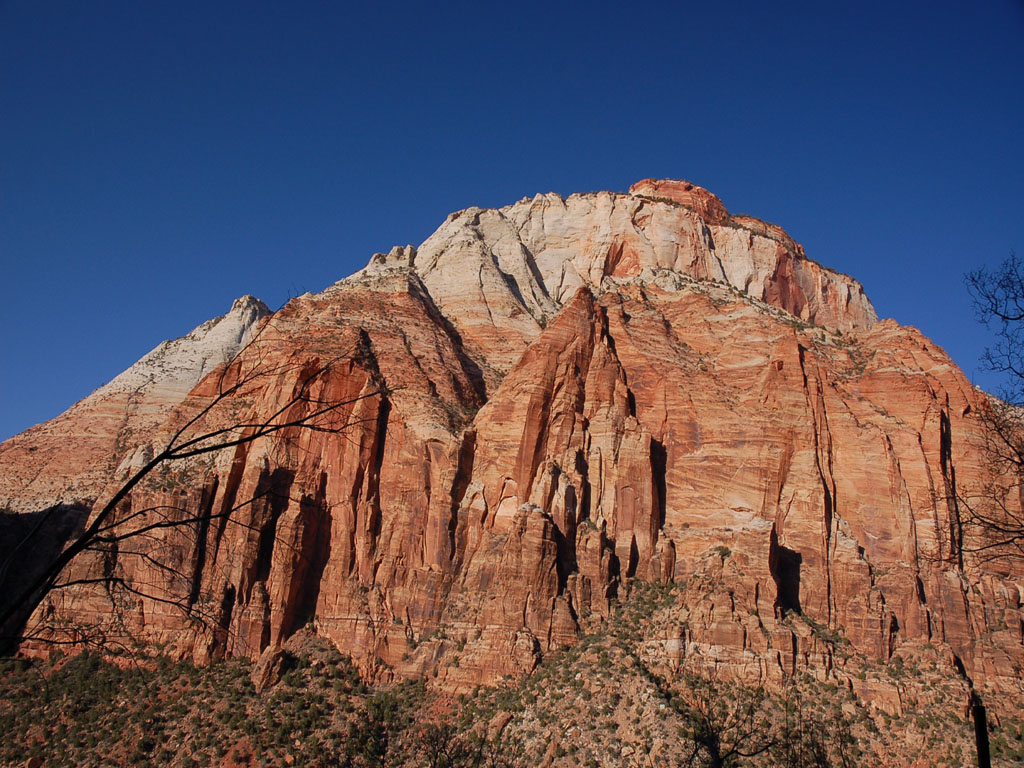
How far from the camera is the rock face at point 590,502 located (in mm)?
54844

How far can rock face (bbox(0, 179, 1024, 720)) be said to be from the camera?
180ft

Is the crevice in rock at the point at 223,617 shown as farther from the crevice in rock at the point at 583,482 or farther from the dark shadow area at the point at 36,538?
the crevice in rock at the point at 583,482

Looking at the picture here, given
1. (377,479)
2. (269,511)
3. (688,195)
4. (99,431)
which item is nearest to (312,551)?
(269,511)

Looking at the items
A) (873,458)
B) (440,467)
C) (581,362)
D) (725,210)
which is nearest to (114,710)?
(440,467)

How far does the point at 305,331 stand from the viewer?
7131cm

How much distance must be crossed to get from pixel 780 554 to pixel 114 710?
46041 millimetres

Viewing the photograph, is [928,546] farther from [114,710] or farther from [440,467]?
[114,710]

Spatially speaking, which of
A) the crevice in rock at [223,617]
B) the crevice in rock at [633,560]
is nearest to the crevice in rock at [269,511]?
the crevice in rock at [223,617]

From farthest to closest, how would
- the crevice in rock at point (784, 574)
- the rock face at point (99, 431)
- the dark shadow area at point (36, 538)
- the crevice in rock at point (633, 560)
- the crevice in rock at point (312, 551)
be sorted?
1. the rock face at point (99, 431)
2. the dark shadow area at point (36, 538)
3. the crevice in rock at point (633, 560)
4. the crevice in rock at point (312, 551)
5. the crevice in rock at point (784, 574)

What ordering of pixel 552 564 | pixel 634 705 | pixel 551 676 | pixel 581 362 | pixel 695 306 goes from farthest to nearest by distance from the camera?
pixel 695 306 < pixel 581 362 < pixel 552 564 < pixel 551 676 < pixel 634 705

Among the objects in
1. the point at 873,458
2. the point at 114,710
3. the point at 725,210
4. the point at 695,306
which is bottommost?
the point at 114,710

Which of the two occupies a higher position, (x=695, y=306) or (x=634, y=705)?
(x=695, y=306)

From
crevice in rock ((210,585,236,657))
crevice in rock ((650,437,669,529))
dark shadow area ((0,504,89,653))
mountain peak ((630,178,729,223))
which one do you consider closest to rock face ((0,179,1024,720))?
crevice in rock ((210,585,236,657))

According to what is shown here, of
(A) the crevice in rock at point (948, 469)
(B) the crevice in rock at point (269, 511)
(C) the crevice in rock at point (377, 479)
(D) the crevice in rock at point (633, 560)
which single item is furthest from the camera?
(C) the crevice in rock at point (377, 479)
